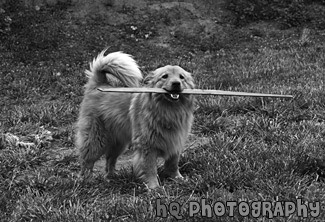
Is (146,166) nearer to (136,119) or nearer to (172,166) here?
(172,166)

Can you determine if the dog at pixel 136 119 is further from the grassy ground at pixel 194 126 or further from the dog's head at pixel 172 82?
the grassy ground at pixel 194 126

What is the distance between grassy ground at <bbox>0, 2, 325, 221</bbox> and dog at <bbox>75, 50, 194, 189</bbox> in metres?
0.30

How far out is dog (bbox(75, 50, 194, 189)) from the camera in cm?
481

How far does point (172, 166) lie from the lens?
507 centimetres

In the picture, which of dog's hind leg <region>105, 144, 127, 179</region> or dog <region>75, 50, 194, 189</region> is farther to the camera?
dog's hind leg <region>105, 144, 127, 179</region>

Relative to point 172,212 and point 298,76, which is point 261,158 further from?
point 298,76

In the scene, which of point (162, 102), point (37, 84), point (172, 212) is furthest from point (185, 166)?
point (37, 84)

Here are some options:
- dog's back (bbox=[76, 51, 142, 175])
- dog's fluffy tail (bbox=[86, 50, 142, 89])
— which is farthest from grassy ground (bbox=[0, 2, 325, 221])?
dog's fluffy tail (bbox=[86, 50, 142, 89])

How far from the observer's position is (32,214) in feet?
12.9

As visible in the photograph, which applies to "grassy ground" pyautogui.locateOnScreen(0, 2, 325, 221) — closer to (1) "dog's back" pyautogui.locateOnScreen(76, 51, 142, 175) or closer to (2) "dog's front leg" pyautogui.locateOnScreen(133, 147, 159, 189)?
(2) "dog's front leg" pyautogui.locateOnScreen(133, 147, 159, 189)

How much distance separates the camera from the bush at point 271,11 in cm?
1367

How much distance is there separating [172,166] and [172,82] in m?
1.07

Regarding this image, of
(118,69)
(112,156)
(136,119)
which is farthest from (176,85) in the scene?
(112,156)

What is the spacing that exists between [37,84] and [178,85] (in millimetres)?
5915
